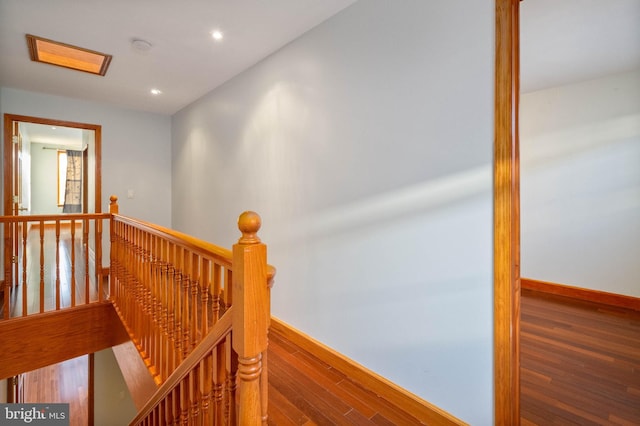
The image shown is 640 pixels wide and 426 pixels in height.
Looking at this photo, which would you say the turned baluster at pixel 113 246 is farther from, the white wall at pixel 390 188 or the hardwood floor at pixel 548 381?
the white wall at pixel 390 188

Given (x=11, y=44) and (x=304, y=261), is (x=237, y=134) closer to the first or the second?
(x=304, y=261)

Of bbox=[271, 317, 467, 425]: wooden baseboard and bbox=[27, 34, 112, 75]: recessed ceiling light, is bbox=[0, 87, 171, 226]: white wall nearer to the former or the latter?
bbox=[27, 34, 112, 75]: recessed ceiling light

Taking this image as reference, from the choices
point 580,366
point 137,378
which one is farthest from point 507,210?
point 137,378

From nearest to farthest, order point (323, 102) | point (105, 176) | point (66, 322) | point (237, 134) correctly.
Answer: point (323, 102) → point (66, 322) → point (237, 134) → point (105, 176)

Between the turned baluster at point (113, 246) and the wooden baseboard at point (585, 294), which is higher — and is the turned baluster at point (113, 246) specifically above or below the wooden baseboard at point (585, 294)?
above

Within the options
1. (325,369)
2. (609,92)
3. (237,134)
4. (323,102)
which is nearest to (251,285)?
(325,369)

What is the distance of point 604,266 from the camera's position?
3.48 meters

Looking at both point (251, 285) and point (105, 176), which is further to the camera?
point (105, 176)

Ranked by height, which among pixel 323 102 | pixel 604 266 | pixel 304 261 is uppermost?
pixel 323 102

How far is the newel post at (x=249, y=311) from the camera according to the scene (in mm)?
873

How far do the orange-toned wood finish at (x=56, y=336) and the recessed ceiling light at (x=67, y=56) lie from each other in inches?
92.6

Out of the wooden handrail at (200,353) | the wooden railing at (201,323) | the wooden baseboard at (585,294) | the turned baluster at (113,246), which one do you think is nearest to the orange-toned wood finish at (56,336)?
the turned baluster at (113,246)

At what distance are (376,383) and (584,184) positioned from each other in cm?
351

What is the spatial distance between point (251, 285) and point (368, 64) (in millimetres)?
1686
